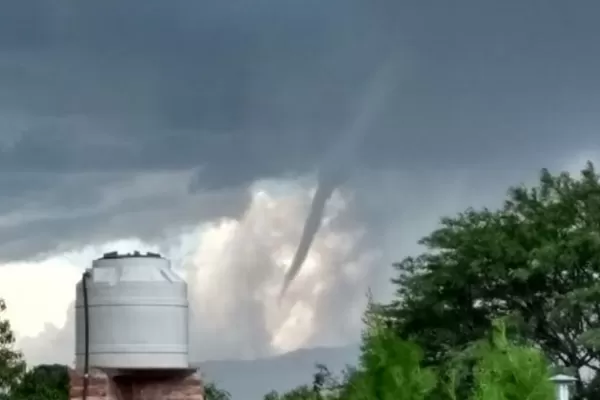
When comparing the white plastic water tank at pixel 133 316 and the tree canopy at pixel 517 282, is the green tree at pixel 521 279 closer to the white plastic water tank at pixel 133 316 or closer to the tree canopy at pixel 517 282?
Result: the tree canopy at pixel 517 282

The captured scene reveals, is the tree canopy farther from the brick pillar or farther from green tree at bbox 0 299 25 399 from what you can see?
the brick pillar

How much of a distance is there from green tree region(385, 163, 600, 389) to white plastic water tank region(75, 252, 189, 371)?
74.0ft

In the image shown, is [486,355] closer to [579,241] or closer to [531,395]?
[531,395]

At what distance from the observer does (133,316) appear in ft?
24.9

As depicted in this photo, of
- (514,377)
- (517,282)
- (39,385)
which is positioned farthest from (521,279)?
(514,377)

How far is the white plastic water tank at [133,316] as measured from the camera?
7.62 m

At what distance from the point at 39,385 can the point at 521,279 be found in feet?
40.8

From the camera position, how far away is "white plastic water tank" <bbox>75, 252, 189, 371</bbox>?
7.62m

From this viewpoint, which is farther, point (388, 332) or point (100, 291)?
point (388, 332)

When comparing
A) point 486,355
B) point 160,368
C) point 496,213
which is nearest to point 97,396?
point 160,368

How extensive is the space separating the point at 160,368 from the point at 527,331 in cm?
2336

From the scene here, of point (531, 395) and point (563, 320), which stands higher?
point (563, 320)

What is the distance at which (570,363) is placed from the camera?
101 ft

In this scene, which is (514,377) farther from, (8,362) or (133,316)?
(8,362)
